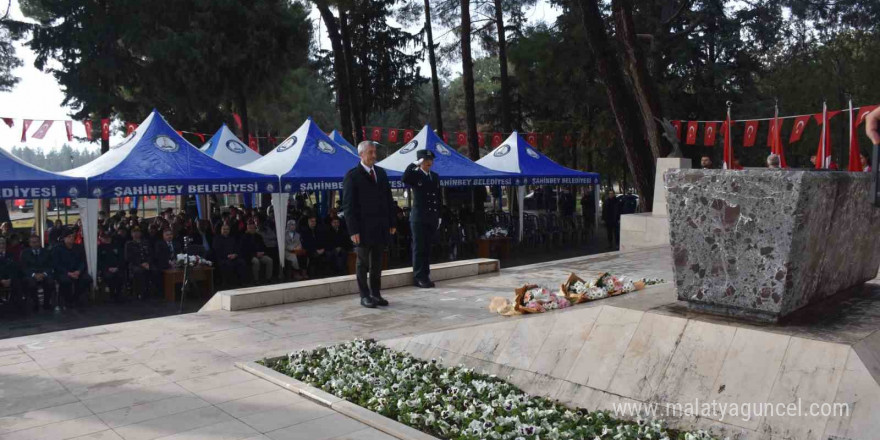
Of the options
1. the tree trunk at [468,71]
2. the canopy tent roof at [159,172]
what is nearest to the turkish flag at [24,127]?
the canopy tent roof at [159,172]

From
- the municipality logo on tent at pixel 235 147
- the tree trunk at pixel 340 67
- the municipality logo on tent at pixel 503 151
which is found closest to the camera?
the municipality logo on tent at pixel 235 147

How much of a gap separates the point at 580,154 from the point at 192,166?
947 inches

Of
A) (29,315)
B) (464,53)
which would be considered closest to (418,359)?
(29,315)

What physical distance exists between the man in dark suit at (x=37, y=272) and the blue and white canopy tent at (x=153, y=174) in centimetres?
61

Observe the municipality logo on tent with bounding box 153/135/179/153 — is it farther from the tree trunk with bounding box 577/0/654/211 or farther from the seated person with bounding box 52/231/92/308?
the tree trunk with bounding box 577/0/654/211

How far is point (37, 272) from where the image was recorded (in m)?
9.65

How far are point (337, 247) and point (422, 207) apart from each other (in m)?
5.04

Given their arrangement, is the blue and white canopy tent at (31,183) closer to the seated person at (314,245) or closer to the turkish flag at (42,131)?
the seated person at (314,245)

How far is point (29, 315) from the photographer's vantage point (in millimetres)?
9352

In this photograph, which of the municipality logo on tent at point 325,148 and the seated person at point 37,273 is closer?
the seated person at point 37,273

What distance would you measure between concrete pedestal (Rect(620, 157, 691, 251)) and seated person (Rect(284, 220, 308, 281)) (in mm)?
6283

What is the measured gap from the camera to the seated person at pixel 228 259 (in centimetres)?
1133

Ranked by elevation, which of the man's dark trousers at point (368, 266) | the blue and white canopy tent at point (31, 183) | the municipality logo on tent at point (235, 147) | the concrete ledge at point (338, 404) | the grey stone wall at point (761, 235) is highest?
the municipality logo on tent at point (235, 147)

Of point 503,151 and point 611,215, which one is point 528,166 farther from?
point 611,215
